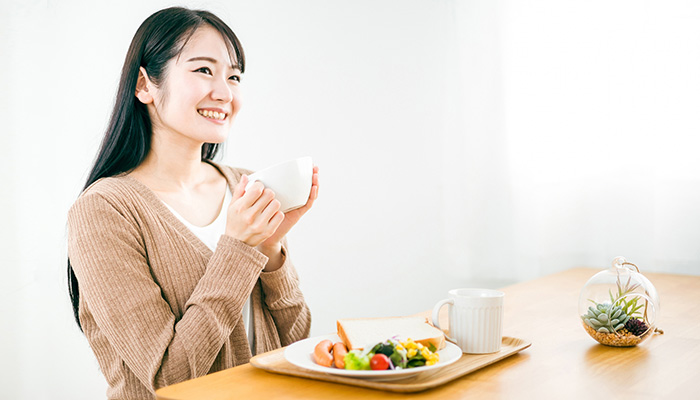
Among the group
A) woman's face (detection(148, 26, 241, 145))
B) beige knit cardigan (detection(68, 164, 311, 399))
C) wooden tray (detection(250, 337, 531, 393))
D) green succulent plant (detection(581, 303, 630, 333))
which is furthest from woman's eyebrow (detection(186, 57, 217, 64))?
green succulent plant (detection(581, 303, 630, 333))

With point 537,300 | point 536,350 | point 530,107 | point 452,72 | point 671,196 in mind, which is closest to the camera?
point 536,350

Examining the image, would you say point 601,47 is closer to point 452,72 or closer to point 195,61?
point 452,72

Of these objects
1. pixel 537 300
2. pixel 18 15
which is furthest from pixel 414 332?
pixel 18 15

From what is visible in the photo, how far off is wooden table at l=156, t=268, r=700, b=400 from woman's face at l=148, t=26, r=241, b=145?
51 centimetres

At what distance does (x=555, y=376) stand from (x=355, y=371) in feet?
0.91

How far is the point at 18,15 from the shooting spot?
7.09 ft

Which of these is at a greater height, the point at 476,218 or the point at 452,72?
the point at 452,72

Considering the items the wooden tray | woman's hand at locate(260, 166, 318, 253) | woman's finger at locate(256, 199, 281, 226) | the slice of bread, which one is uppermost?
woman's finger at locate(256, 199, 281, 226)

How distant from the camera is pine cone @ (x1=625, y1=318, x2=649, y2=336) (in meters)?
1.03

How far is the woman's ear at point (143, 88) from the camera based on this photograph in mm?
1273

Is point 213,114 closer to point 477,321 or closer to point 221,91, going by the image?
point 221,91

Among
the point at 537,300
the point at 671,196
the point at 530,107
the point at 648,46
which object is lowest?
the point at 537,300

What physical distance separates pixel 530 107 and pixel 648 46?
1.20 feet

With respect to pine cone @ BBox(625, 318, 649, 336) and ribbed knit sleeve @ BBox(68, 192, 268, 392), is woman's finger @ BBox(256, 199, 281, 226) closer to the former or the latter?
ribbed knit sleeve @ BBox(68, 192, 268, 392)
